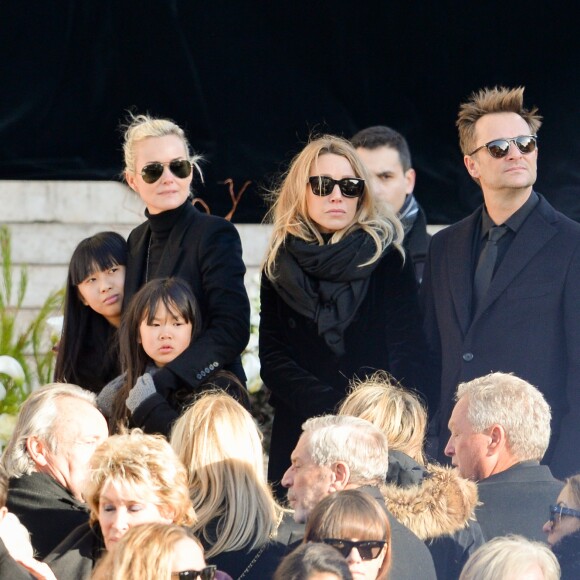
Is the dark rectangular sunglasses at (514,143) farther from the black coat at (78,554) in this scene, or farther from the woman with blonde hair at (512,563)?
the black coat at (78,554)

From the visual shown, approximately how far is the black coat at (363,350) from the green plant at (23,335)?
146 centimetres

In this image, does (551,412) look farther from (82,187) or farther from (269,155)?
(82,187)

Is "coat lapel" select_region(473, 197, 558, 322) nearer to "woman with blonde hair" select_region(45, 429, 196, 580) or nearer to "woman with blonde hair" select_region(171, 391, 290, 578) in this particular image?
"woman with blonde hair" select_region(171, 391, 290, 578)

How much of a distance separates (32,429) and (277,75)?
318 cm

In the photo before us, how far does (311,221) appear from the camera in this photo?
5008mm

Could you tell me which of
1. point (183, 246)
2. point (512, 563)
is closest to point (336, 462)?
point (512, 563)

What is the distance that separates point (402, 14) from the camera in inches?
279

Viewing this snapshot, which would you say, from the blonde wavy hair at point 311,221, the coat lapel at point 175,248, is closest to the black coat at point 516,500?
the blonde wavy hair at point 311,221

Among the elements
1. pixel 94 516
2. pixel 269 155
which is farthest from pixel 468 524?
pixel 269 155

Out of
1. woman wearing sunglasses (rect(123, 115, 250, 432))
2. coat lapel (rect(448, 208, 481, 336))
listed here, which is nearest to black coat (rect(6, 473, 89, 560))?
woman wearing sunglasses (rect(123, 115, 250, 432))

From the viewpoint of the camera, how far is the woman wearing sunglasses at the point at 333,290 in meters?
4.93

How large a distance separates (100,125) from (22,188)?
1.64 feet

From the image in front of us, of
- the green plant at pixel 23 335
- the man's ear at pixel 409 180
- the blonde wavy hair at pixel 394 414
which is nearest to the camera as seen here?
the blonde wavy hair at pixel 394 414

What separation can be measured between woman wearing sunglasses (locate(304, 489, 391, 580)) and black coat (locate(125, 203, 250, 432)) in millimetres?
1359
